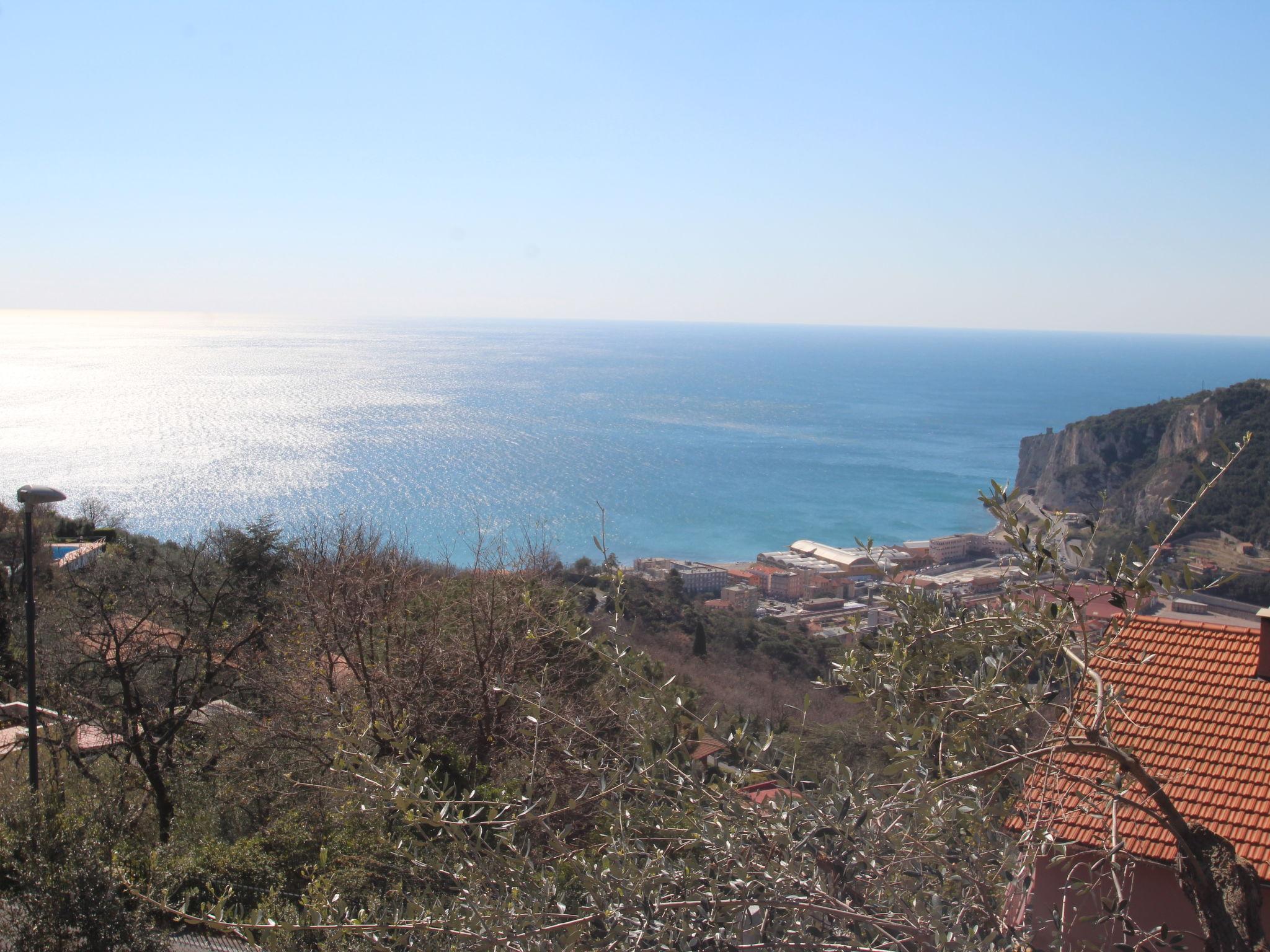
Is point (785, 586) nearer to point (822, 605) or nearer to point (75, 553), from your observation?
point (822, 605)

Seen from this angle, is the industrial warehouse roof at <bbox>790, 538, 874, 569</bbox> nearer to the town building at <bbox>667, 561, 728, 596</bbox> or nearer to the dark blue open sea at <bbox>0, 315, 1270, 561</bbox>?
the dark blue open sea at <bbox>0, 315, 1270, 561</bbox>

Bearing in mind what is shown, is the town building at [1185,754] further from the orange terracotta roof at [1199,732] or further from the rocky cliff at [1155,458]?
the rocky cliff at [1155,458]

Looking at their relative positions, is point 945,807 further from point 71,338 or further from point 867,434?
point 71,338

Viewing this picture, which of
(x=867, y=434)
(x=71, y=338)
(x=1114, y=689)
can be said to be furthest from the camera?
(x=71, y=338)

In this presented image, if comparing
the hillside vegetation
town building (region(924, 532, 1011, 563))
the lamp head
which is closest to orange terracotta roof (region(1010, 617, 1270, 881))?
the lamp head

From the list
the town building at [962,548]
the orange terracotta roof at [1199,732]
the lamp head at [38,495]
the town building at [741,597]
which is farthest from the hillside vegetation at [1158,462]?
the lamp head at [38,495]

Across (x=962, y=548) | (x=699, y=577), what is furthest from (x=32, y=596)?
(x=962, y=548)

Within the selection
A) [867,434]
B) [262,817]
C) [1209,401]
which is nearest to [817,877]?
[262,817]
